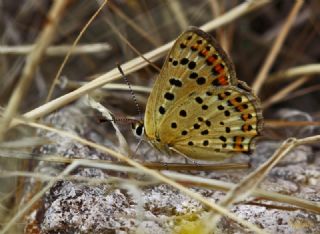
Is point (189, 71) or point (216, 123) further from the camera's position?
point (216, 123)

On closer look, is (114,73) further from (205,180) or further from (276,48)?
(276,48)

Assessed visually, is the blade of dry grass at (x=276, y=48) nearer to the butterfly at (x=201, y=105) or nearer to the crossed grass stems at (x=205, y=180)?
the butterfly at (x=201, y=105)

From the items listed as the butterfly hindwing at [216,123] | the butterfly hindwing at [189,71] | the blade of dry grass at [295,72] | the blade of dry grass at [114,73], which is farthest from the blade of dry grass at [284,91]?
the butterfly hindwing at [189,71]

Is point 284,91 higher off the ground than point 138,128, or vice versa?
point 284,91

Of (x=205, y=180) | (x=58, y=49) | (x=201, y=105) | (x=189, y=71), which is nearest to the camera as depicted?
(x=205, y=180)

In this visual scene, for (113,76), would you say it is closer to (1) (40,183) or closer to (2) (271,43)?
(1) (40,183)

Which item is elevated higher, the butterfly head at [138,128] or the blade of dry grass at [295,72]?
the blade of dry grass at [295,72]

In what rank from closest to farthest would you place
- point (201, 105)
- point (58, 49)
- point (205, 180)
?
point (205, 180) → point (201, 105) → point (58, 49)

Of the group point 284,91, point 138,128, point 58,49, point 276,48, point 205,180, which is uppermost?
point 276,48

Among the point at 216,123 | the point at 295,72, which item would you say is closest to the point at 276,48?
the point at 295,72
